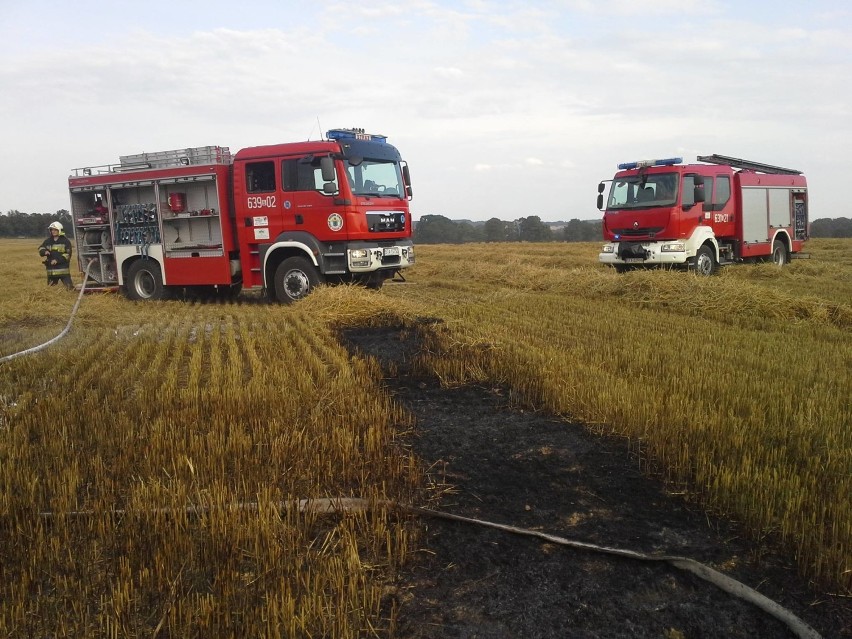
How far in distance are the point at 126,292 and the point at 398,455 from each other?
40.8 ft

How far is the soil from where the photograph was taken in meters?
2.58

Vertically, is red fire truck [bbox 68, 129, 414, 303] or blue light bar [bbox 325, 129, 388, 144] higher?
blue light bar [bbox 325, 129, 388, 144]

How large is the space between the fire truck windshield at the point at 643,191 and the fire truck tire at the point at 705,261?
138cm

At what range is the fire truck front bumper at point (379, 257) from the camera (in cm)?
1213

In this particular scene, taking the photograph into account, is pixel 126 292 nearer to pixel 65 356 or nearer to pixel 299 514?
pixel 65 356

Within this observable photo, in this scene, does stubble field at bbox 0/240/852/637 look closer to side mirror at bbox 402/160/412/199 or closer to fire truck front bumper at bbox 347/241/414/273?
fire truck front bumper at bbox 347/241/414/273

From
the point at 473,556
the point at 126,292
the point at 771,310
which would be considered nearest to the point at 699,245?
the point at 771,310

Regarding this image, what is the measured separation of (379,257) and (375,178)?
141 centimetres

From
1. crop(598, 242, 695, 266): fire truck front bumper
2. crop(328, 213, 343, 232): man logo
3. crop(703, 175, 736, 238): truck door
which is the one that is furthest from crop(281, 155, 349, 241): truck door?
crop(703, 175, 736, 238): truck door

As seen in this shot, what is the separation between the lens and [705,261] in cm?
1570

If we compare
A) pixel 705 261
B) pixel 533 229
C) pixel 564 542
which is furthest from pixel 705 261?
pixel 533 229

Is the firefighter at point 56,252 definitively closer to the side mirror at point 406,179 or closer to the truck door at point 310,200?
the truck door at point 310,200

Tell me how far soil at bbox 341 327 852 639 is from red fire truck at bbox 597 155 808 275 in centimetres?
1130

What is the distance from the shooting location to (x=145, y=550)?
3070mm
